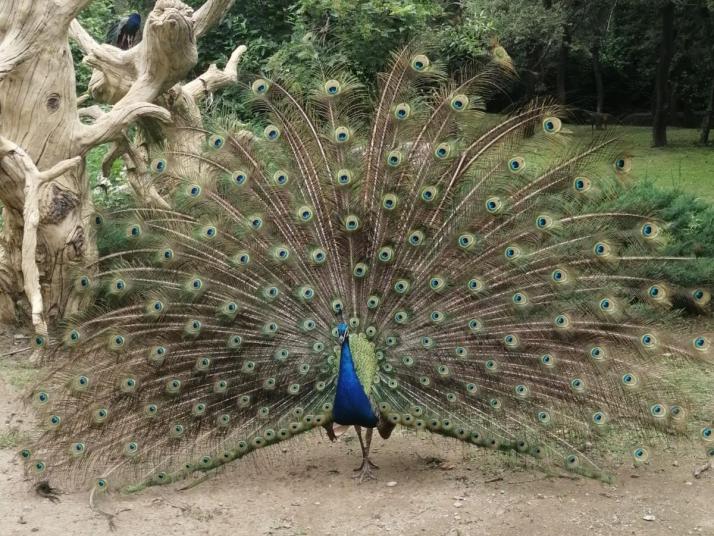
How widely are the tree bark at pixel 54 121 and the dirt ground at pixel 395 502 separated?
2.04m

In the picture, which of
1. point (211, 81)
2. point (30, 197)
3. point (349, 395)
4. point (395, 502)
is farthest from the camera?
point (211, 81)

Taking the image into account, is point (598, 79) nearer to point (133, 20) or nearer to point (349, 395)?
point (133, 20)

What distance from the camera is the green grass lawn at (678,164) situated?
12586 mm

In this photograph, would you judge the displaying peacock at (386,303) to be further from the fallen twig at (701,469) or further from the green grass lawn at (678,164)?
the green grass lawn at (678,164)

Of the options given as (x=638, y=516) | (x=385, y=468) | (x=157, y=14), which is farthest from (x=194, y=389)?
(x=157, y=14)

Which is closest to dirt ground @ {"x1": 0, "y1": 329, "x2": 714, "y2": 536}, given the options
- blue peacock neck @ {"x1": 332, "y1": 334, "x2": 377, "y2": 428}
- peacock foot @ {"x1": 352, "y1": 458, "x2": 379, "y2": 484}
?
peacock foot @ {"x1": 352, "y1": 458, "x2": 379, "y2": 484}

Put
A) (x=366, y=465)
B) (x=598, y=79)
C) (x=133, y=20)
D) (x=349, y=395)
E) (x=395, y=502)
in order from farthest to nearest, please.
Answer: (x=598, y=79)
(x=133, y=20)
(x=366, y=465)
(x=395, y=502)
(x=349, y=395)

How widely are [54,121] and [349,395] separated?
151 inches

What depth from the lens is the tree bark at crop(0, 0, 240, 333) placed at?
654 cm

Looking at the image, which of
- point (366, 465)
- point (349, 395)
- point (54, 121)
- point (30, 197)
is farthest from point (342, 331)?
point (54, 121)

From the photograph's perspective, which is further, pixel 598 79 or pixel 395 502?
pixel 598 79

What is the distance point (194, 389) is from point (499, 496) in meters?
1.80

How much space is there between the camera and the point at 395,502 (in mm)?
4754

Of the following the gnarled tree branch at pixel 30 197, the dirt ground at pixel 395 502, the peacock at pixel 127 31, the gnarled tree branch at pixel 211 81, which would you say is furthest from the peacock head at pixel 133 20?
the dirt ground at pixel 395 502
